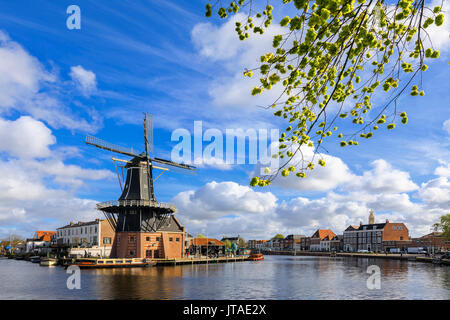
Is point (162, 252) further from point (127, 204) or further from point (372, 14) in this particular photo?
point (372, 14)

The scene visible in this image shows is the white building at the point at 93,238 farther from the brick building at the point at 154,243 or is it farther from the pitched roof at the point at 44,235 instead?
the pitched roof at the point at 44,235

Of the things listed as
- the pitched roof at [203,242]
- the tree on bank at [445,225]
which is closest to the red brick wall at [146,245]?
the pitched roof at [203,242]

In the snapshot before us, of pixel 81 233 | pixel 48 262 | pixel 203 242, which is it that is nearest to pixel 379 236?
pixel 203 242

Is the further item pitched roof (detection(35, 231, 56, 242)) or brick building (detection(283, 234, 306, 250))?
brick building (detection(283, 234, 306, 250))

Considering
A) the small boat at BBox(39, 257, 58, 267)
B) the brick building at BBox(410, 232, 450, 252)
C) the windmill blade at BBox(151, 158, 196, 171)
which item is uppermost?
the windmill blade at BBox(151, 158, 196, 171)

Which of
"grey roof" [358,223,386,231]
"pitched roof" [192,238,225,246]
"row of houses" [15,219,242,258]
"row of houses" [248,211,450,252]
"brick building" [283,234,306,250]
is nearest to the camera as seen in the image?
"row of houses" [15,219,242,258]

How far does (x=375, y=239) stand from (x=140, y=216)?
90683mm

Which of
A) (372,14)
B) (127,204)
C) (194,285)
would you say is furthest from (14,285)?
(372,14)

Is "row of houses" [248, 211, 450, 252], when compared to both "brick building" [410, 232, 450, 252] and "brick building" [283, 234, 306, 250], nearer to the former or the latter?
"brick building" [410, 232, 450, 252]

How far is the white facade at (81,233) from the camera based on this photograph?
7581 cm

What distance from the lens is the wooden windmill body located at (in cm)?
5491

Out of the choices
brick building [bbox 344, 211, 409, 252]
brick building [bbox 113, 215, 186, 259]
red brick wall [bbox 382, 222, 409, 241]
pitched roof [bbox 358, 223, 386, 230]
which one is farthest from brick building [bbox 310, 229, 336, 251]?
brick building [bbox 113, 215, 186, 259]

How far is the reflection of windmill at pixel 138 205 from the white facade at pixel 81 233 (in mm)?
20363

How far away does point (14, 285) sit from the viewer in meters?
34.0
